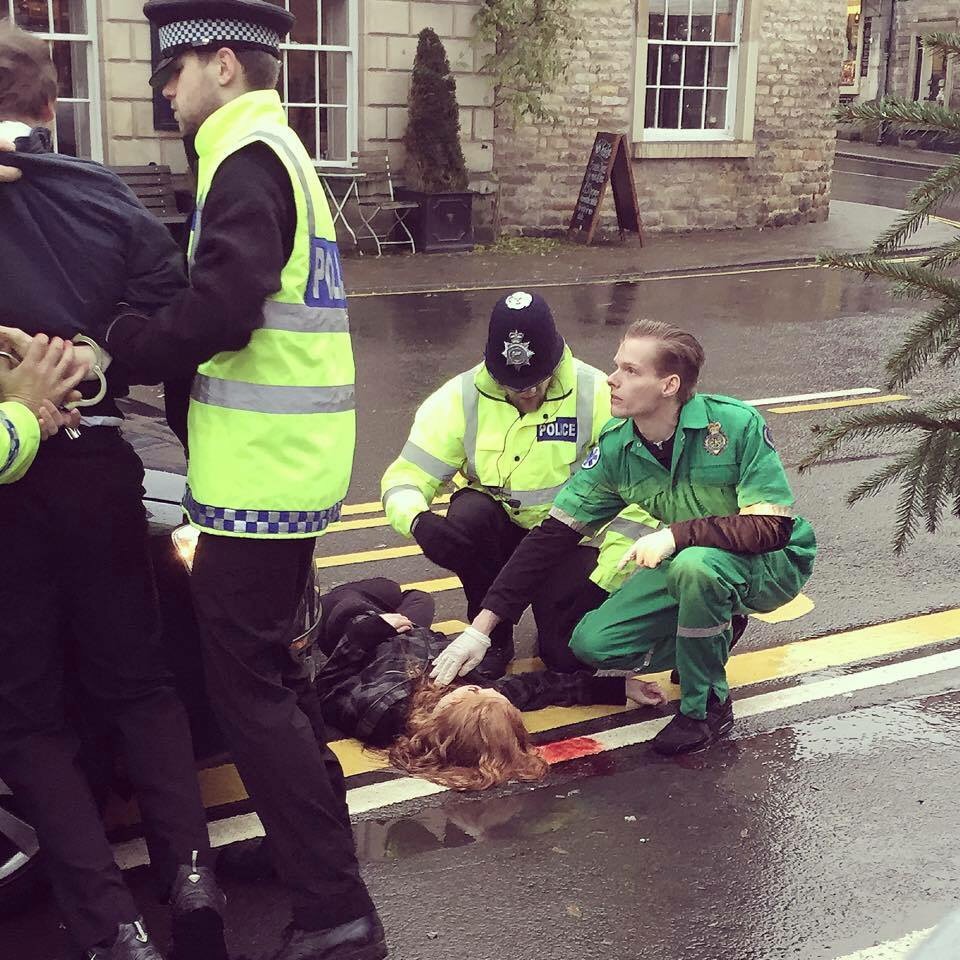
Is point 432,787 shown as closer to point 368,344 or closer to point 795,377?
point 795,377

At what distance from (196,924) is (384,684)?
4.38 feet

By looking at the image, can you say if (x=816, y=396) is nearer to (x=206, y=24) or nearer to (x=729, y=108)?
(x=206, y=24)

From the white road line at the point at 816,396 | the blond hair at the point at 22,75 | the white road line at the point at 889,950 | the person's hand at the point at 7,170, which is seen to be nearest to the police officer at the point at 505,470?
the white road line at the point at 889,950

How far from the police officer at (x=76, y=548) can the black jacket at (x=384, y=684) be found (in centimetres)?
109

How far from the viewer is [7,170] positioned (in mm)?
2977

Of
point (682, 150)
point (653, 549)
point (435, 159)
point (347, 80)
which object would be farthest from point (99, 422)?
point (682, 150)

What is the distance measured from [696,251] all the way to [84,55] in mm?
7098

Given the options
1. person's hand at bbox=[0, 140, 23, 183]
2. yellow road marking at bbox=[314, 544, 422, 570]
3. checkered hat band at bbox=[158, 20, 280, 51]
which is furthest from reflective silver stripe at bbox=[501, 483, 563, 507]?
person's hand at bbox=[0, 140, 23, 183]

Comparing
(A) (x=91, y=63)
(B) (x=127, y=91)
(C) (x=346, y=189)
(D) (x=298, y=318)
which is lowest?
(C) (x=346, y=189)

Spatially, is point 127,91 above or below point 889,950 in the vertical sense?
above

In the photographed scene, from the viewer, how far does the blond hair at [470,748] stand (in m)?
4.16

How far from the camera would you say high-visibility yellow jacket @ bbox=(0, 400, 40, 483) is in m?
2.92

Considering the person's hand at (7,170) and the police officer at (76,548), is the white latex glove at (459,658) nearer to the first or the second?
the police officer at (76,548)

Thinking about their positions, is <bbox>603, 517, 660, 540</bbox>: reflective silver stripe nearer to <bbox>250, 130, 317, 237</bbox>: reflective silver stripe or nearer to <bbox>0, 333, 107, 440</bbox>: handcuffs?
<bbox>250, 130, 317, 237</bbox>: reflective silver stripe
